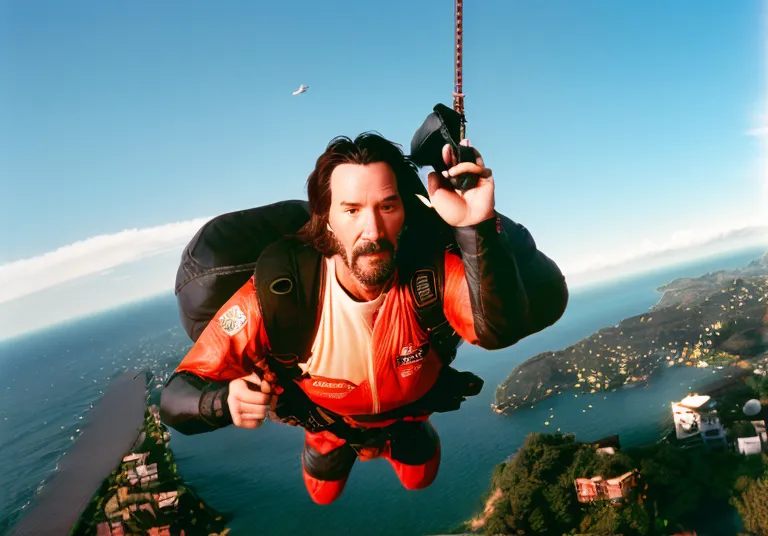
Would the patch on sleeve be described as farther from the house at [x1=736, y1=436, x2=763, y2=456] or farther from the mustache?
the house at [x1=736, y1=436, x2=763, y2=456]

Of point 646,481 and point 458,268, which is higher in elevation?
point 458,268

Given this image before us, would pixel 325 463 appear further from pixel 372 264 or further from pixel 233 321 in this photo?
pixel 372 264

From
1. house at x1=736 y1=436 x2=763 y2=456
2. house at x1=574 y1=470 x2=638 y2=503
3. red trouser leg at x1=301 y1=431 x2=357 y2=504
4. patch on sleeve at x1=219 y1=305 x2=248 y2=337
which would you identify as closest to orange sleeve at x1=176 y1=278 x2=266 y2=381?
patch on sleeve at x1=219 y1=305 x2=248 y2=337

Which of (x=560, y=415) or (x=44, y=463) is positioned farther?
(x=560, y=415)

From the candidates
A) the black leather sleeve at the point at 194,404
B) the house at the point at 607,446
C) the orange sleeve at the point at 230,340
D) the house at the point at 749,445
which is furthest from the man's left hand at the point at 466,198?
the house at the point at 749,445

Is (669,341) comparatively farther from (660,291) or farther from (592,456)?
(592,456)

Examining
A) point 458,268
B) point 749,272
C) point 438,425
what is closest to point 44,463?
point 438,425

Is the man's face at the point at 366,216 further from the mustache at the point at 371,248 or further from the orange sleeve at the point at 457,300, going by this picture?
the orange sleeve at the point at 457,300
